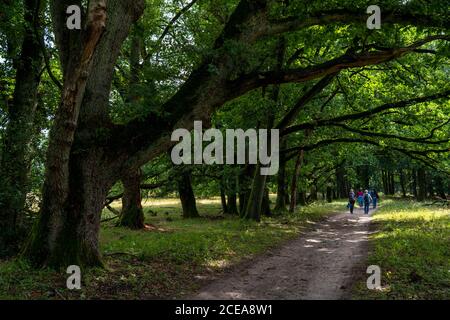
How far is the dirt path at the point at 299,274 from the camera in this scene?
8.50m

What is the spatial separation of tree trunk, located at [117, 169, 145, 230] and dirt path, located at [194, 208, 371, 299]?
7077mm

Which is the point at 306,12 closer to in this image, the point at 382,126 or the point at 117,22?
the point at 117,22

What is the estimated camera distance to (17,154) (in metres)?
11.5

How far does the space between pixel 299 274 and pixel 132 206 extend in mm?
10661

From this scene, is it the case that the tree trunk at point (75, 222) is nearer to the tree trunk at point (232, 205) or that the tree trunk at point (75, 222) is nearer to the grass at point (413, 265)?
the grass at point (413, 265)

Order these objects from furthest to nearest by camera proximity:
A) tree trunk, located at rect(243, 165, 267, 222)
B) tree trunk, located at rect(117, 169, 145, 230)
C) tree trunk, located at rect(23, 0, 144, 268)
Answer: tree trunk, located at rect(243, 165, 267, 222) < tree trunk, located at rect(117, 169, 145, 230) < tree trunk, located at rect(23, 0, 144, 268)

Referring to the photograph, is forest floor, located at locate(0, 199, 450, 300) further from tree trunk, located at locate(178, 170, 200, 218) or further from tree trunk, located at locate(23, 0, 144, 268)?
tree trunk, located at locate(178, 170, 200, 218)

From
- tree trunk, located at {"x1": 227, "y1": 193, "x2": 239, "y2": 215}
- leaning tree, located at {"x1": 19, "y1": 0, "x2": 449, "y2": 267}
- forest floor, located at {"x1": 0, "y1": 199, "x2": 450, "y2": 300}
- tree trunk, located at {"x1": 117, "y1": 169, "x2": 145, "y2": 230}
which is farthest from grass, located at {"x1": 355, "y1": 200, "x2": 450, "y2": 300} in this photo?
tree trunk, located at {"x1": 227, "y1": 193, "x2": 239, "y2": 215}

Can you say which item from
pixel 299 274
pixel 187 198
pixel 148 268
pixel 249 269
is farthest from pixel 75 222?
pixel 187 198

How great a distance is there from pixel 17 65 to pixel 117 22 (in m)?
6.01

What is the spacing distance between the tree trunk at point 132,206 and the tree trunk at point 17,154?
6359 millimetres

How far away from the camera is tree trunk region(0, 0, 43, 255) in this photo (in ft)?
37.3
